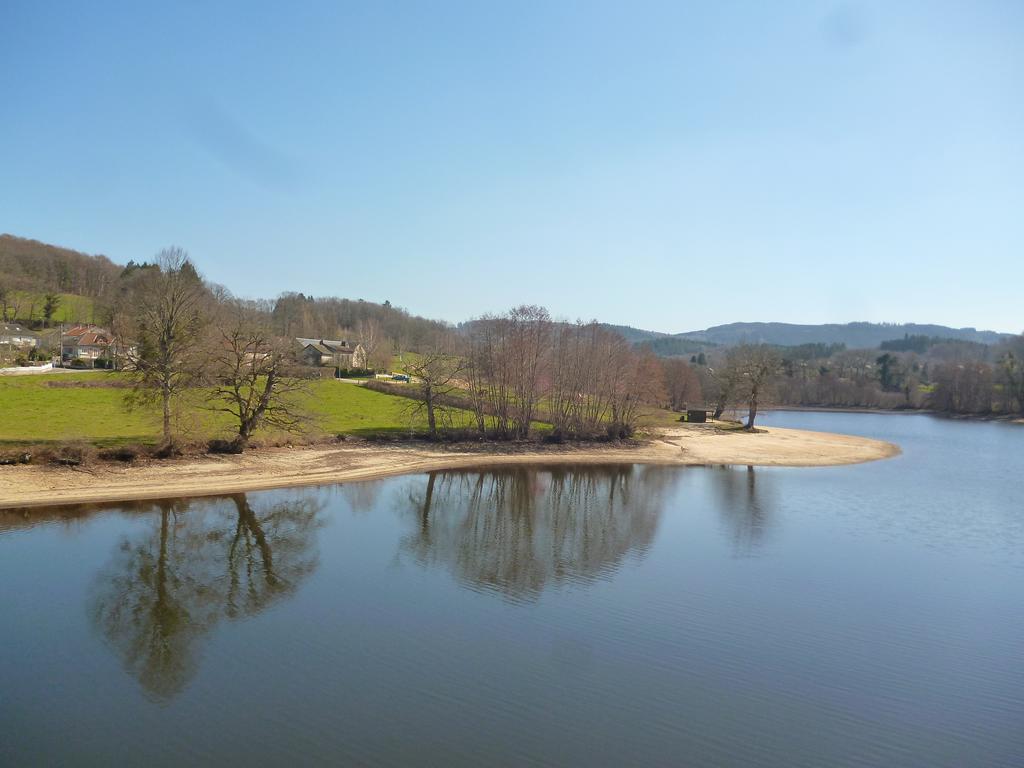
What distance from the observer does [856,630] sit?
50.3ft

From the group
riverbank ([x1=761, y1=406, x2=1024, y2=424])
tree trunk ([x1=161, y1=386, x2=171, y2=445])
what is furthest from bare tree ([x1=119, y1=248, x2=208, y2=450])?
riverbank ([x1=761, y1=406, x2=1024, y2=424])

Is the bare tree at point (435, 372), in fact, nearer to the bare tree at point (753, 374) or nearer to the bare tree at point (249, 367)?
the bare tree at point (249, 367)

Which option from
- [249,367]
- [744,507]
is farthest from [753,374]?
[249,367]

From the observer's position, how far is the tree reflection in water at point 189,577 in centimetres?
1305

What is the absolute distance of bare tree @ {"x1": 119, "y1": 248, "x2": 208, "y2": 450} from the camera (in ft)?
100

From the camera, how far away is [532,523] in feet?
83.3

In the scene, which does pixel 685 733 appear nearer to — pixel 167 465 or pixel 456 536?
pixel 456 536

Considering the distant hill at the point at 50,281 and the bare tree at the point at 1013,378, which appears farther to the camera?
the bare tree at the point at 1013,378

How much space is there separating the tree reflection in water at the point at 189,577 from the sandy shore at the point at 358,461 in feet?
9.06

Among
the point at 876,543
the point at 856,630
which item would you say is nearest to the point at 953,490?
the point at 876,543

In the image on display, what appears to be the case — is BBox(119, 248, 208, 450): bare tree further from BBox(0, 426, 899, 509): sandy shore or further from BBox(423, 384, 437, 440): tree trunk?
BBox(423, 384, 437, 440): tree trunk

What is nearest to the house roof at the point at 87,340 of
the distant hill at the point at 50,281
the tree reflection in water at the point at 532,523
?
the distant hill at the point at 50,281

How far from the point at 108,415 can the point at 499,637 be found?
3148cm

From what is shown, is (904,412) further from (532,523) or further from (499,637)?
(499,637)
